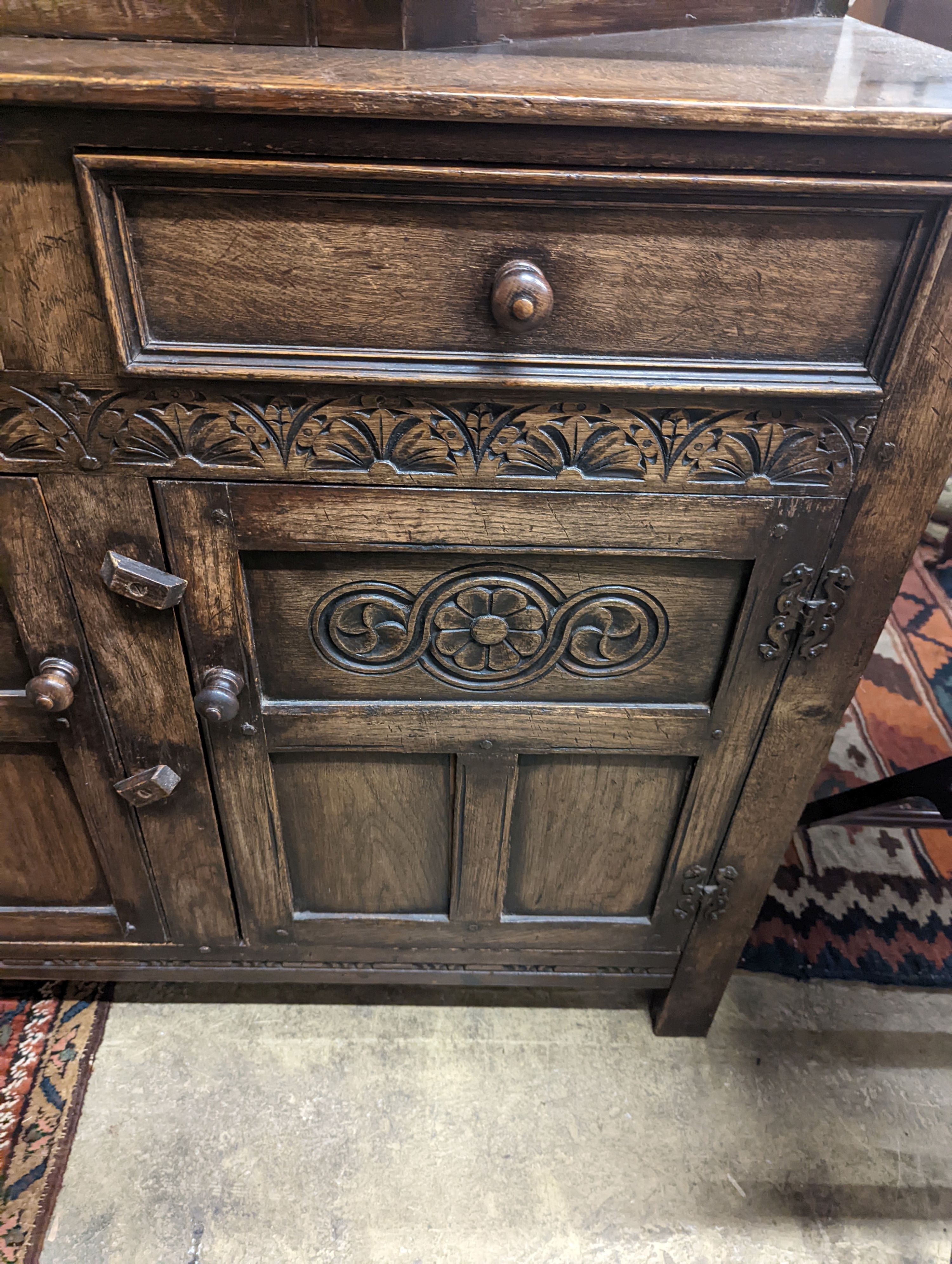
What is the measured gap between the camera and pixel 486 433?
681 mm

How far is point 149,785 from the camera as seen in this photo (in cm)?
86

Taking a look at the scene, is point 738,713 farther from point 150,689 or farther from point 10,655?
point 10,655

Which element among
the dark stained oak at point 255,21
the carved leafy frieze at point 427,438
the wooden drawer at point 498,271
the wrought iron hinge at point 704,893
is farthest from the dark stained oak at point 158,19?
the wrought iron hinge at point 704,893

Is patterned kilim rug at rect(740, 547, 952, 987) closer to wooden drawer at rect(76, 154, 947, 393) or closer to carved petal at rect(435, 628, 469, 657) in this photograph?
carved petal at rect(435, 628, 469, 657)

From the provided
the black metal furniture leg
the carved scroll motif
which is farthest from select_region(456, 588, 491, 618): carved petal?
the black metal furniture leg

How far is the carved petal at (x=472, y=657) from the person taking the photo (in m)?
0.81

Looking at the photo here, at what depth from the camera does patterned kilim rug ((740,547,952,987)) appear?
128cm

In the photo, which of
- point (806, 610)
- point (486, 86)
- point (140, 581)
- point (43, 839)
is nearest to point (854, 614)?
point (806, 610)

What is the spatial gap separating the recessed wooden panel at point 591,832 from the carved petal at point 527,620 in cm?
18

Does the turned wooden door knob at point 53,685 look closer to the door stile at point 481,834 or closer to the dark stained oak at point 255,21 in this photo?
the door stile at point 481,834

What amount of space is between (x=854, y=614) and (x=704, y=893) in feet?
1.33

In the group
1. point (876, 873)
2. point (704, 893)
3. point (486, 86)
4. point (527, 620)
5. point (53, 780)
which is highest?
point (486, 86)

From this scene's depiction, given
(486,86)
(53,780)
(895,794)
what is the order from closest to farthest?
(486,86)
(53,780)
(895,794)

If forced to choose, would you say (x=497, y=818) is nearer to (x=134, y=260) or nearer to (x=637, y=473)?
(x=637, y=473)
